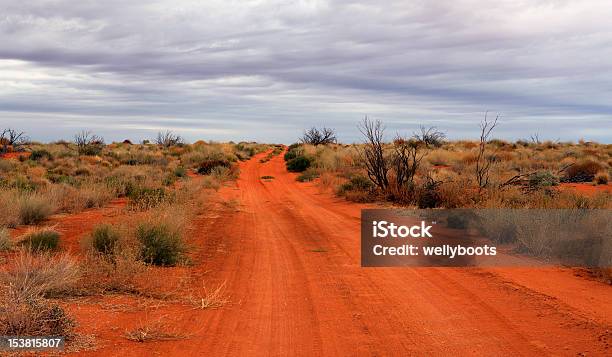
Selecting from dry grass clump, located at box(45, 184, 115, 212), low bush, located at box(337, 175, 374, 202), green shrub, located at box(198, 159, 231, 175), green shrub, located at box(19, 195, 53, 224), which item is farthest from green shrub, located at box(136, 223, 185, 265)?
green shrub, located at box(198, 159, 231, 175)

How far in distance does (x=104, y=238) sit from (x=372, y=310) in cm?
516

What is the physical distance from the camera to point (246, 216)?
16.5 metres

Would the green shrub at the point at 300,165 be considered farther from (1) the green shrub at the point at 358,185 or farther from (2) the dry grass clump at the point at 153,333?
(2) the dry grass clump at the point at 153,333

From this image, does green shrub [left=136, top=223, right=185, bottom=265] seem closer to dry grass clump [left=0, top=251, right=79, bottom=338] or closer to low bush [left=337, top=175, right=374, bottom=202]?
dry grass clump [left=0, top=251, right=79, bottom=338]

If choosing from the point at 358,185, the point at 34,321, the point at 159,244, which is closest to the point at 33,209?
the point at 159,244

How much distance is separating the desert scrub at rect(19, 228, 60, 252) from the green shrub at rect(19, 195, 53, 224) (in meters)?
3.53

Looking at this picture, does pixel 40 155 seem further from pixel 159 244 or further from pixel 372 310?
pixel 372 310

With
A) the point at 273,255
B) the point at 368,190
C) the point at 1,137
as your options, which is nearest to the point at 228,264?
the point at 273,255

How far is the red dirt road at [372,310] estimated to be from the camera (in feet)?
18.7

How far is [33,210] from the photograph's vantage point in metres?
14.2

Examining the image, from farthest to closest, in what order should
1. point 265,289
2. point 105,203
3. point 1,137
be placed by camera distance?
point 1,137, point 105,203, point 265,289

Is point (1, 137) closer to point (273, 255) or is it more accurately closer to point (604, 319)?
point (273, 255)

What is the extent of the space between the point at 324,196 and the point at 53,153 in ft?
84.9

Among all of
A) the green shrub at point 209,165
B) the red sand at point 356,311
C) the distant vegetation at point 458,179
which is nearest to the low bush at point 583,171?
the distant vegetation at point 458,179
